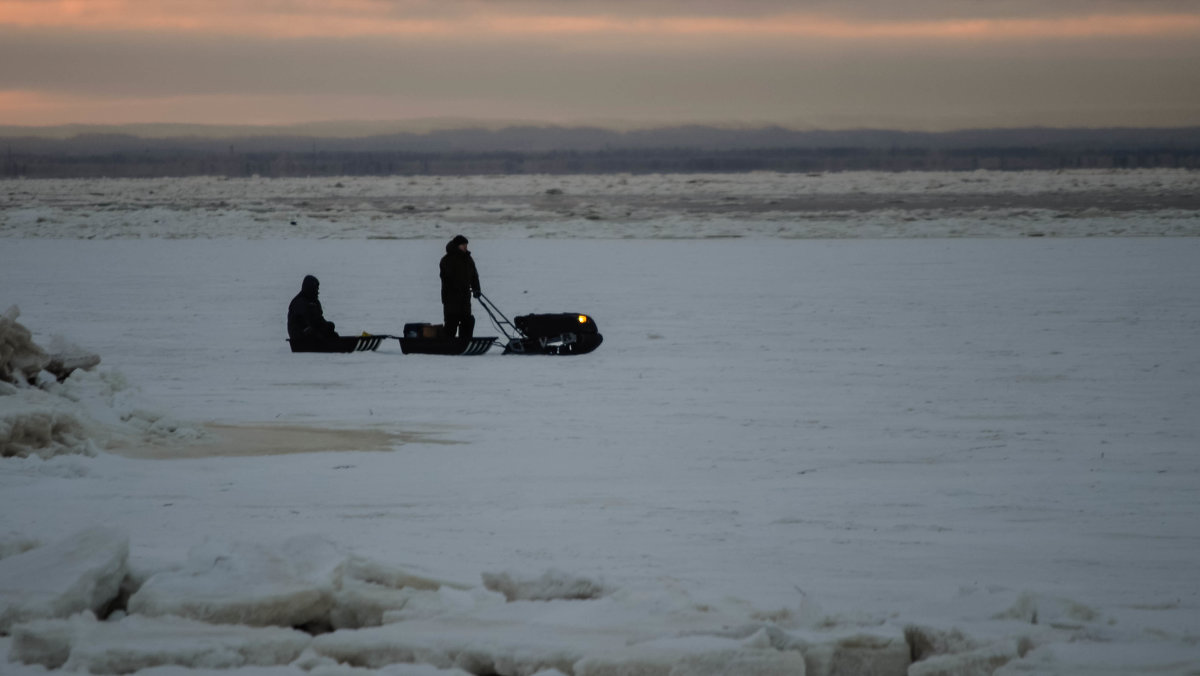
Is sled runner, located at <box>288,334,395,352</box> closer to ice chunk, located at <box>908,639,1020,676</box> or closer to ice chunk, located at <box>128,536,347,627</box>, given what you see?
ice chunk, located at <box>128,536,347,627</box>

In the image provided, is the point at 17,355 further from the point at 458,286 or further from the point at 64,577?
the point at 458,286

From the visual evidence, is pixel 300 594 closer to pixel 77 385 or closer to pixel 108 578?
pixel 108 578

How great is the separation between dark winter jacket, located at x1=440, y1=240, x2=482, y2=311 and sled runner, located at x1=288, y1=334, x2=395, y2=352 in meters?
0.82

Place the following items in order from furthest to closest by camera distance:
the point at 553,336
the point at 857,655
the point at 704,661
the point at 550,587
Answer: the point at 553,336 → the point at 550,587 → the point at 857,655 → the point at 704,661

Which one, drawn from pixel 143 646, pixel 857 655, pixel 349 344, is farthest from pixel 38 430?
A: pixel 349 344

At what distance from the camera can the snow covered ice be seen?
451 centimetres

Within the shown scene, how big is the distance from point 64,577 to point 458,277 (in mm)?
8820

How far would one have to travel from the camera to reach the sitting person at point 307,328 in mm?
13438

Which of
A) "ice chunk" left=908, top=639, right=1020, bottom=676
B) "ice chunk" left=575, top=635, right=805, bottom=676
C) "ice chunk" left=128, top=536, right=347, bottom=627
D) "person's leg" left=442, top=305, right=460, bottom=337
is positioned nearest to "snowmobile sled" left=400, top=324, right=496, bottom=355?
"person's leg" left=442, top=305, right=460, bottom=337

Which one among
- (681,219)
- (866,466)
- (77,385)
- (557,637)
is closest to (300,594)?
(557,637)

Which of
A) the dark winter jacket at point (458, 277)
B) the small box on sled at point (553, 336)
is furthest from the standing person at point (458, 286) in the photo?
the small box on sled at point (553, 336)

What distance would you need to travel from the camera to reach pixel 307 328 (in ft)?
44.2

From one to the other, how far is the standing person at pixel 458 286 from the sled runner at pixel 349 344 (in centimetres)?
77

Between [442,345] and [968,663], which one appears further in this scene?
[442,345]
